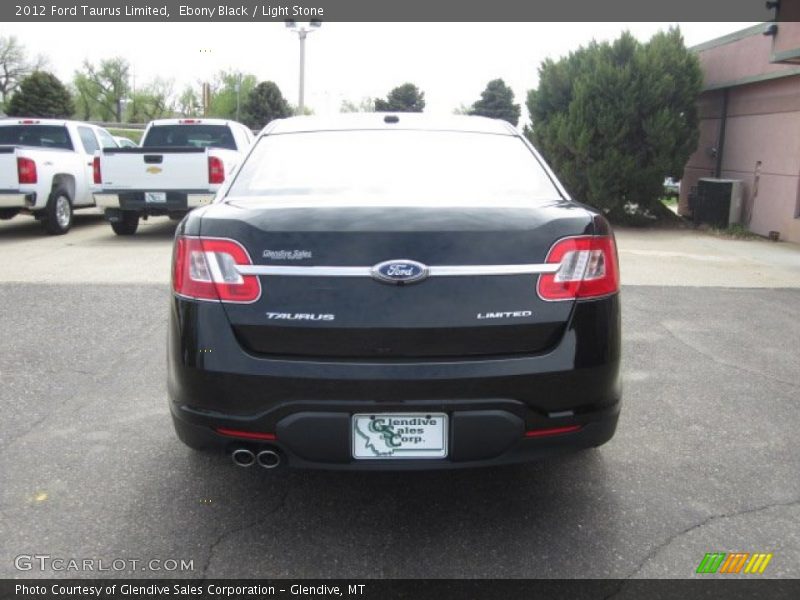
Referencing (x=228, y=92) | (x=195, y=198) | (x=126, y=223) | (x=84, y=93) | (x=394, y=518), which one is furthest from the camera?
(x=228, y=92)

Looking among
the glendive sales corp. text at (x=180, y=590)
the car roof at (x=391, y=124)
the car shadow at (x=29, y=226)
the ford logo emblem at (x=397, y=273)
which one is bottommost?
the car shadow at (x=29, y=226)

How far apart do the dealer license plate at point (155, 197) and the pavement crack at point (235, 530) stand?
889 cm

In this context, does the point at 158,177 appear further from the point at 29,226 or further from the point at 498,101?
the point at 498,101

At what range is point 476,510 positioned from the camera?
10.3 ft

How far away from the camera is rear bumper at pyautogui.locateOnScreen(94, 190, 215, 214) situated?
11.2 meters

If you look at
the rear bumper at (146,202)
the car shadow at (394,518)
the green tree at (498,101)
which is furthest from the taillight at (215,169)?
the green tree at (498,101)

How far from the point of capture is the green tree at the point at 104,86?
7388 cm

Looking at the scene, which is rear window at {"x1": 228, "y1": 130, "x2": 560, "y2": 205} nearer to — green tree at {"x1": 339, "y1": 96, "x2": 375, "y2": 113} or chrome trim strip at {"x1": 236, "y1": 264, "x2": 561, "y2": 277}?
chrome trim strip at {"x1": 236, "y1": 264, "x2": 561, "y2": 277}

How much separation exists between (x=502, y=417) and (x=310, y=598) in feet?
2.96

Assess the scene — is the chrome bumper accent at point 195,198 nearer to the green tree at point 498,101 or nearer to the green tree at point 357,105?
the green tree at point 498,101

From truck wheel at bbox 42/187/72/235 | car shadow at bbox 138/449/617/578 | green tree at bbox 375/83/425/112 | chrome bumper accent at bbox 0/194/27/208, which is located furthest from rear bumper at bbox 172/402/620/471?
green tree at bbox 375/83/425/112

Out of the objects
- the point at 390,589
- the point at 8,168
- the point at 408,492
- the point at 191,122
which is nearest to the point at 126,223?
the point at 8,168

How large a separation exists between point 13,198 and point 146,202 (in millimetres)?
1917

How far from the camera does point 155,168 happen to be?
11289 millimetres
